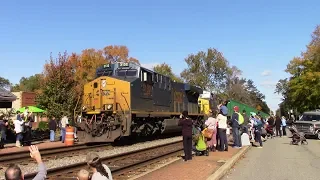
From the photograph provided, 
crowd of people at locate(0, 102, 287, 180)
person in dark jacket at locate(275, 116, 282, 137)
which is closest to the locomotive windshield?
crowd of people at locate(0, 102, 287, 180)

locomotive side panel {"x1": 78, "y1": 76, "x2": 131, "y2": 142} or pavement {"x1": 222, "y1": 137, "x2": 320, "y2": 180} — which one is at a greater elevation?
locomotive side panel {"x1": 78, "y1": 76, "x2": 131, "y2": 142}

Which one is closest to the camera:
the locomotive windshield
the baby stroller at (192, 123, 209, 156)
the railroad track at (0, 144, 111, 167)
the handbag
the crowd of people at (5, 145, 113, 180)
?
the crowd of people at (5, 145, 113, 180)

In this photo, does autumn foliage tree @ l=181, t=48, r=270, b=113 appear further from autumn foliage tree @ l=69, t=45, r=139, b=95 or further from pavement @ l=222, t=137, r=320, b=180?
pavement @ l=222, t=137, r=320, b=180

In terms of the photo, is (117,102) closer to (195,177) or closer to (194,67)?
(195,177)

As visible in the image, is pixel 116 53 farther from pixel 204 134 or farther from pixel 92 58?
pixel 204 134

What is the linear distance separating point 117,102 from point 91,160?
48.0 feet

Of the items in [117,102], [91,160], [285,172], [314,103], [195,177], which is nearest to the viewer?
[91,160]

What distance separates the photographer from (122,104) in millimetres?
19688

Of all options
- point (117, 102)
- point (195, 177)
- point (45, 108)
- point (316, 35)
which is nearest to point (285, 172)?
point (195, 177)

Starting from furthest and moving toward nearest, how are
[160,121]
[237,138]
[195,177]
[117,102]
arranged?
1. [160,121]
2. [117,102]
3. [237,138]
4. [195,177]

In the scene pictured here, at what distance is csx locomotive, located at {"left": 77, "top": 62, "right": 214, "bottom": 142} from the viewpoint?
1884 cm

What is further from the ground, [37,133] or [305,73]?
[305,73]

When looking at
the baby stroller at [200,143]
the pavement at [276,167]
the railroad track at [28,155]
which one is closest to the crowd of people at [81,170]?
the pavement at [276,167]

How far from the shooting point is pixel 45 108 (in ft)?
113
